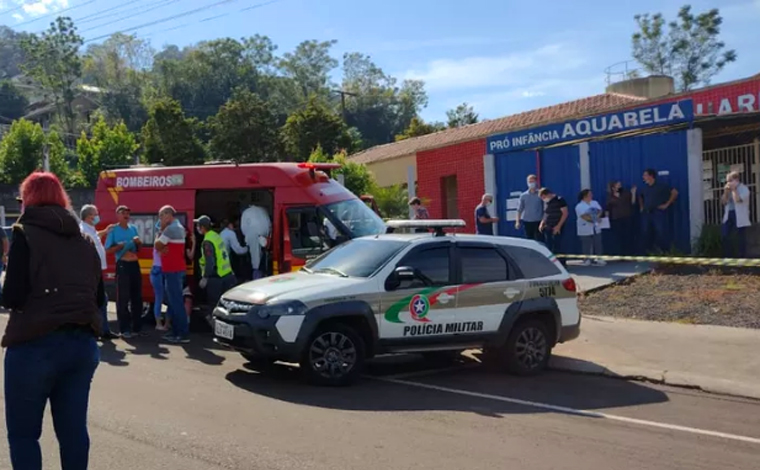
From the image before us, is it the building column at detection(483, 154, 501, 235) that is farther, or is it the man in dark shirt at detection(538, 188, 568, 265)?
the building column at detection(483, 154, 501, 235)

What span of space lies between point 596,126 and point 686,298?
20.2 ft

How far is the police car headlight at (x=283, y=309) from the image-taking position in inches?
324

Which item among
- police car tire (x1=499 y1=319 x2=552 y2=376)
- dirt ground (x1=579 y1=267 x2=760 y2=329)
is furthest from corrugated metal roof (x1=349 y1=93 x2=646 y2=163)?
police car tire (x1=499 y1=319 x2=552 y2=376)

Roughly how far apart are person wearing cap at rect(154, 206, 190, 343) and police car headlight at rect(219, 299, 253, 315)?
248cm

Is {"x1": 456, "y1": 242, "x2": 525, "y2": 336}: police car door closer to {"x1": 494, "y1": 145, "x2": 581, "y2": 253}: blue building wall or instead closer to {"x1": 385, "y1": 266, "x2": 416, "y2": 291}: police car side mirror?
{"x1": 385, "y1": 266, "x2": 416, "y2": 291}: police car side mirror

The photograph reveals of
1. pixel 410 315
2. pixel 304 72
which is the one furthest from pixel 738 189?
pixel 304 72

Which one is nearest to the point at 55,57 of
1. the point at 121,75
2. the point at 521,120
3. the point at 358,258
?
the point at 121,75

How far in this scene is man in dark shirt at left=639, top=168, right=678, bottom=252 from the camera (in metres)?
16.2

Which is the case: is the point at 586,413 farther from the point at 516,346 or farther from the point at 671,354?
the point at 671,354

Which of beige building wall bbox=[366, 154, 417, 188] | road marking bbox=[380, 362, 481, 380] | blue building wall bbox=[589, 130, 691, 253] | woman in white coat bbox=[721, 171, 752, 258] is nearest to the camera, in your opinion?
road marking bbox=[380, 362, 481, 380]

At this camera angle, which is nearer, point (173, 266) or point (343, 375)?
point (343, 375)

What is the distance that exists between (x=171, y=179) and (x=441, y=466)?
848 centimetres

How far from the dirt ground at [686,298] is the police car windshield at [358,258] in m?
5.19

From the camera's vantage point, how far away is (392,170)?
1615 inches
